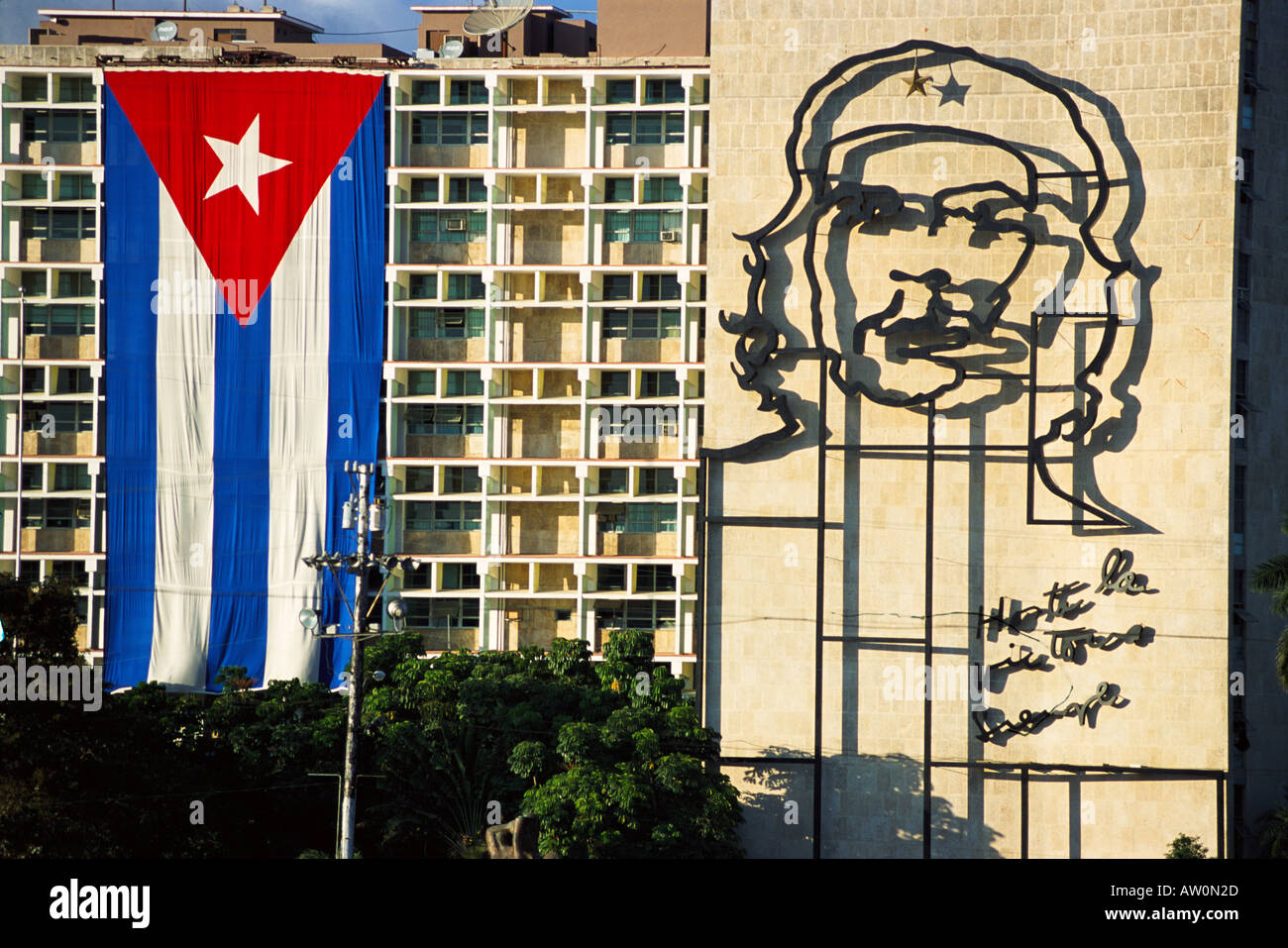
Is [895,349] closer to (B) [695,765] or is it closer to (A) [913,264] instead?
(A) [913,264]

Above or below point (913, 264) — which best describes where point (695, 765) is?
below

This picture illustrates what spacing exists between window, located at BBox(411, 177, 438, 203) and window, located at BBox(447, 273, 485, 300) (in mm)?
2761

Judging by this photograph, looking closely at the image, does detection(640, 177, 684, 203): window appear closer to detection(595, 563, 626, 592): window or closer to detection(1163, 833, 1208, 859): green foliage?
detection(595, 563, 626, 592): window

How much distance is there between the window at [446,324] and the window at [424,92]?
23.1ft

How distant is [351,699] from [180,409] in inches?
889

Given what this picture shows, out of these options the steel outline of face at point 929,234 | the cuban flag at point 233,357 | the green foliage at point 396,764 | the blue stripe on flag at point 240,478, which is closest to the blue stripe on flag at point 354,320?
the cuban flag at point 233,357

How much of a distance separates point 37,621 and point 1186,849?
78.7 feet

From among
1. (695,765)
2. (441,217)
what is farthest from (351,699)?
(441,217)

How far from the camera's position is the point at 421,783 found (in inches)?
1369

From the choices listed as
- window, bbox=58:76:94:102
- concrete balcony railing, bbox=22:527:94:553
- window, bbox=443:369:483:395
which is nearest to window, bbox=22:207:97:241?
window, bbox=58:76:94:102

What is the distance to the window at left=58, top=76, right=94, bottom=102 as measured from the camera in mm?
50406
